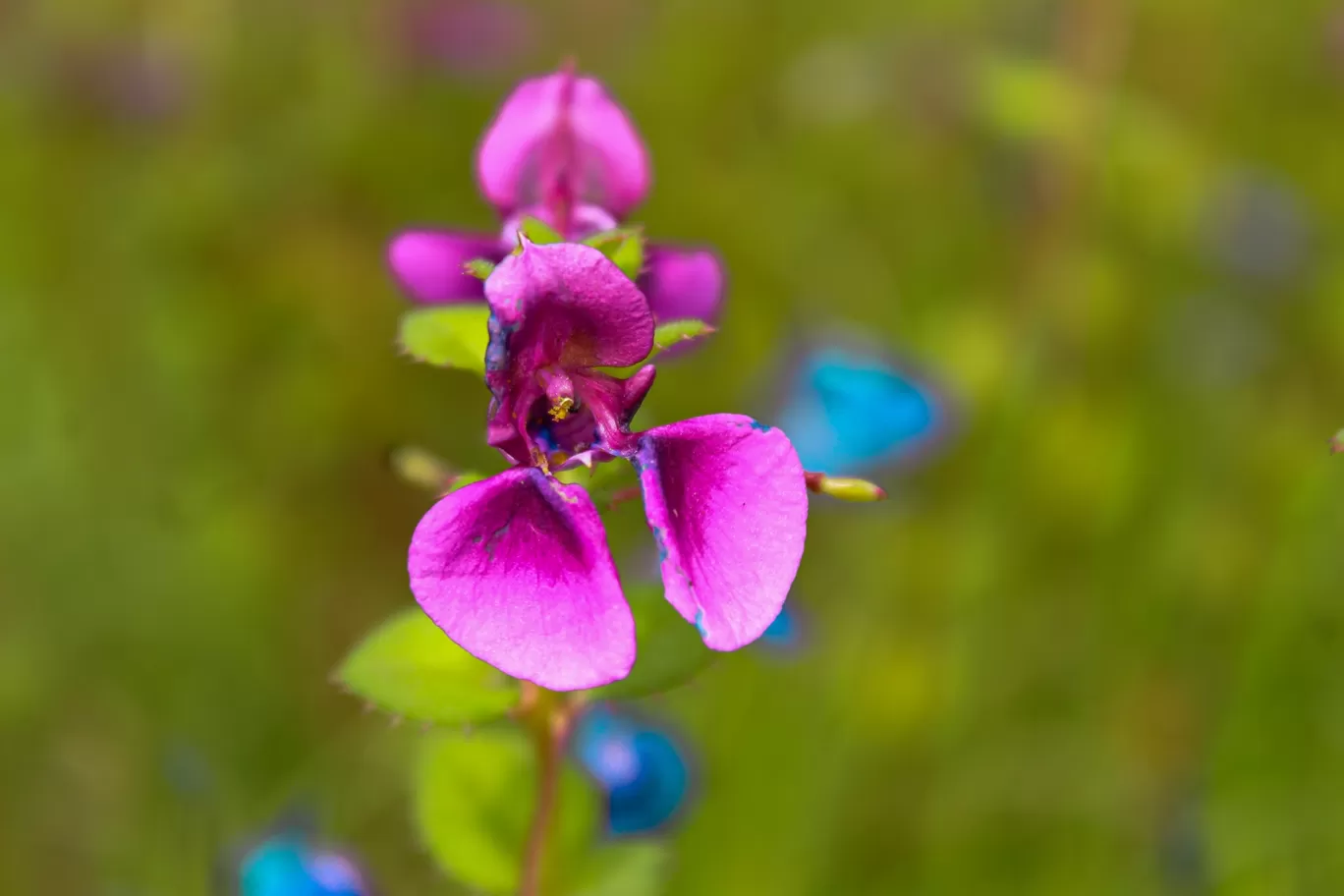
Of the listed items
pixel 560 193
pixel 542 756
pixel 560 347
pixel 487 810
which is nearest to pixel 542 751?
pixel 542 756

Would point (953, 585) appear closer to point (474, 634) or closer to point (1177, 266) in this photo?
point (1177, 266)

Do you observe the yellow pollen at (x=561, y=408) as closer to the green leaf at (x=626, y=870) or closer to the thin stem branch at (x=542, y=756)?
the thin stem branch at (x=542, y=756)

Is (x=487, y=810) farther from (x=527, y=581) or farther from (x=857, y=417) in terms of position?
(x=857, y=417)

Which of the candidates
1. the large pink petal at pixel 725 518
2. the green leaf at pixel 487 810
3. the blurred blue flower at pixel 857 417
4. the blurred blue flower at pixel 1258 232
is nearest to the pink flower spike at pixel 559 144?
the large pink petal at pixel 725 518

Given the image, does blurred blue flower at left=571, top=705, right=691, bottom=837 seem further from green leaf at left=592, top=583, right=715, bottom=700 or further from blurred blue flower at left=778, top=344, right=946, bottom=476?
blurred blue flower at left=778, top=344, right=946, bottom=476

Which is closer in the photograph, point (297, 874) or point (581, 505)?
point (581, 505)
